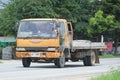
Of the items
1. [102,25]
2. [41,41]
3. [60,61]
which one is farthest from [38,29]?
[102,25]

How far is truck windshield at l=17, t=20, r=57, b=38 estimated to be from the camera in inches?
1111

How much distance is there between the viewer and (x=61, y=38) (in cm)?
2867

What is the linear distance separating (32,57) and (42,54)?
2.03 feet

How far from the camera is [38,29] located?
28.4 metres

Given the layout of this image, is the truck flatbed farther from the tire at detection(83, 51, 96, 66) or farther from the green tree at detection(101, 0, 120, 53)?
the green tree at detection(101, 0, 120, 53)

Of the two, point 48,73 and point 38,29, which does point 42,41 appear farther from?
point 48,73

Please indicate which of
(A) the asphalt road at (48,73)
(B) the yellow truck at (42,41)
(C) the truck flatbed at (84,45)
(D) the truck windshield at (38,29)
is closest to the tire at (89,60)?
(C) the truck flatbed at (84,45)

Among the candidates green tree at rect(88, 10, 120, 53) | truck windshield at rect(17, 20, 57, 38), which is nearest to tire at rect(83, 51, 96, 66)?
truck windshield at rect(17, 20, 57, 38)

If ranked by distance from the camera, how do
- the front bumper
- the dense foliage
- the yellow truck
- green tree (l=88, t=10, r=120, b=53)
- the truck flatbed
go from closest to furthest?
the front bumper → the yellow truck → the truck flatbed → the dense foliage → green tree (l=88, t=10, r=120, b=53)

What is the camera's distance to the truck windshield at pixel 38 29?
28219mm

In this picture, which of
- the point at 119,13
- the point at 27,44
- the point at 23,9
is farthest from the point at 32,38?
the point at 119,13

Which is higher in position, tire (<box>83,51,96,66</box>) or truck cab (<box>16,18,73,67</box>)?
truck cab (<box>16,18,73,67</box>)

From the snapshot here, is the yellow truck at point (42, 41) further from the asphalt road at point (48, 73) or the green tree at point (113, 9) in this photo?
the green tree at point (113, 9)

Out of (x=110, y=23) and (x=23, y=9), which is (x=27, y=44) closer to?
(x=23, y=9)
